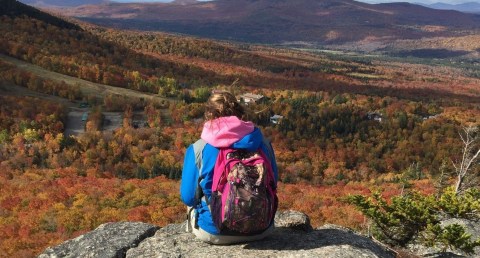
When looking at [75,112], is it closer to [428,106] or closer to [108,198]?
[108,198]

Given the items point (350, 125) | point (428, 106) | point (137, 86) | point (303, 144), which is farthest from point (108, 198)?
Result: point (428, 106)

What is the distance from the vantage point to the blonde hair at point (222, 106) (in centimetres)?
835

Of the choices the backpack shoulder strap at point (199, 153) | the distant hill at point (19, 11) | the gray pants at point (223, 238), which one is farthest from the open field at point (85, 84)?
the backpack shoulder strap at point (199, 153)

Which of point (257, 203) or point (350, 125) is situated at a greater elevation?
point (257, 203)

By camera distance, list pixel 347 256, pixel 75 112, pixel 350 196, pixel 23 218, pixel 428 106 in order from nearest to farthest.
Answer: pixel 347 256 → pixel 350 196 → pixel 23 218 → pixel 75 112 → pixel 428 106

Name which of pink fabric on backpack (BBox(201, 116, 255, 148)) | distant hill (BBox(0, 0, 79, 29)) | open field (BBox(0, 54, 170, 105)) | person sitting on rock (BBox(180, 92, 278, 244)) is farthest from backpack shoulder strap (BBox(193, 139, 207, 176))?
distant hill (BBox(0, 0, 79, 29))

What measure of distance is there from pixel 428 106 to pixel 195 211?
16750cm

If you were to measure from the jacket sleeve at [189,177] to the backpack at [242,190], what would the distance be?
436 mm

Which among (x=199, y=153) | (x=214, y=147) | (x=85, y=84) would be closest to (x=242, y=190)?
(x=214, y=147)

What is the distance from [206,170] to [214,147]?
18.2 inches

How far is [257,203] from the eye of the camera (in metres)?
7.96

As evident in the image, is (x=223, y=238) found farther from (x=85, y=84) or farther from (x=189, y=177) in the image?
(x=85, y=84)

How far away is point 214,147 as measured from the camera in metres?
8.18

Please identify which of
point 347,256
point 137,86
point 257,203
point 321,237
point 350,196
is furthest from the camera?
point 137,86
